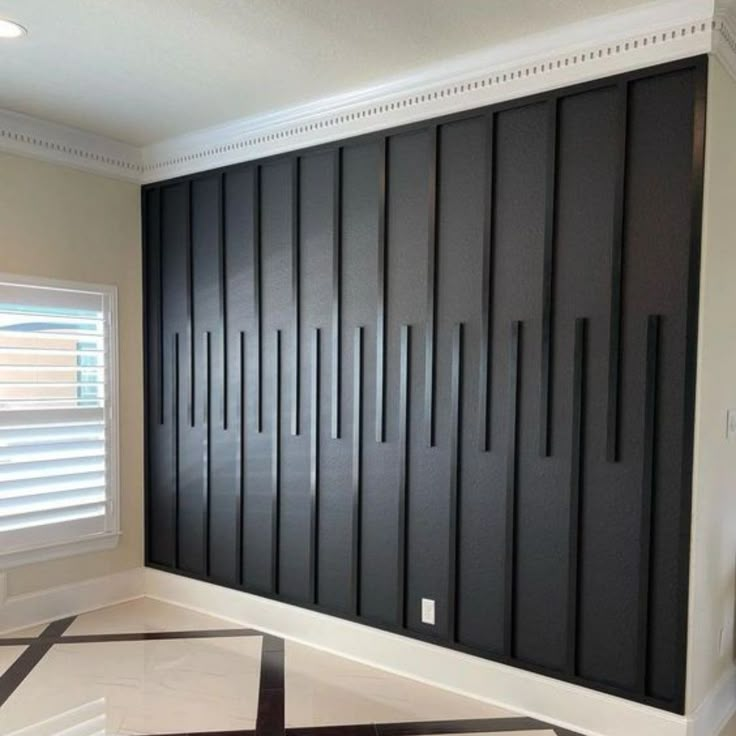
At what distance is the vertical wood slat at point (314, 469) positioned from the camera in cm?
346

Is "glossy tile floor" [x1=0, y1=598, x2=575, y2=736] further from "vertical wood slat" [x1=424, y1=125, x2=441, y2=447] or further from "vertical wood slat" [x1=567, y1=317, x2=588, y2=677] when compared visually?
"vertical wood slat" [x1=424, y1=125, x2=441, y2=447]

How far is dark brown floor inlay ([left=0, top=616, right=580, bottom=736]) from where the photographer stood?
2664 millimetres

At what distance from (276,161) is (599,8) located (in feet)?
5.73

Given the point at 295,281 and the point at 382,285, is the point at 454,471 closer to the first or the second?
the point at 382,285

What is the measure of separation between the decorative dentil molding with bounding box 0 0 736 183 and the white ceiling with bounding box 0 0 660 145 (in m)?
0.07

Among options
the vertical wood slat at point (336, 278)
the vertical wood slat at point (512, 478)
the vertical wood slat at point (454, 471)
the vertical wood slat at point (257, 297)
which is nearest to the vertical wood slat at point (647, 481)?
the vertical wood slat at point (512, 478)

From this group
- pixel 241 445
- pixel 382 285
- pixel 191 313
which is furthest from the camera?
pixel 191 313

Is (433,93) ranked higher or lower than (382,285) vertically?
higher

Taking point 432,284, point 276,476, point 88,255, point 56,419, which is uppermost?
point 88,255

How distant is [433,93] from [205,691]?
2.79 metres

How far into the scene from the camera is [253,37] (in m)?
2.68

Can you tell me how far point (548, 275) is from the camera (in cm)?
274

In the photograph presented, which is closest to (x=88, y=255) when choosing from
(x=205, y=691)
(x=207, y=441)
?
(x=207, y=441)

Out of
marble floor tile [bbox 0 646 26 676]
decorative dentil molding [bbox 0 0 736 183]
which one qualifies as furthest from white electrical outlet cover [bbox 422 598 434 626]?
decorative dentil molding [bbox 0 0 736 183]
